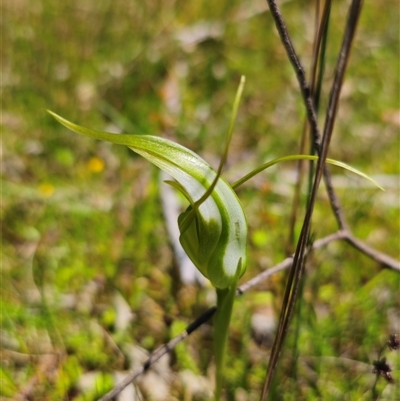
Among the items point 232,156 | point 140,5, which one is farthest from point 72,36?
point 232,156

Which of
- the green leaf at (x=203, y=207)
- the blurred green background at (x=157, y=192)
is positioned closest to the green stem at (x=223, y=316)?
the green leaf at (x=203, y=207)

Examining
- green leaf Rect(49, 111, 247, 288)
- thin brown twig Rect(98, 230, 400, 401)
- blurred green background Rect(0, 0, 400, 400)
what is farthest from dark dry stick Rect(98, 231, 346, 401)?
blurred green background Rect(0, 0, 400, 400)

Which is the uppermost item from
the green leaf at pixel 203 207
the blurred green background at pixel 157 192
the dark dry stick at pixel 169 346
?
the blurred green background at pixel 157 192

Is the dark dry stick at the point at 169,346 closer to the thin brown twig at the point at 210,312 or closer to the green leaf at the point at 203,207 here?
the thin brown twig at the point at 210,312

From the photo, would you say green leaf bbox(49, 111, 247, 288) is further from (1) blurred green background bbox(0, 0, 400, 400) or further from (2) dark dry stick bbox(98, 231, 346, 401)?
(1) blurred green background bbox(0, 0, 400, 400)

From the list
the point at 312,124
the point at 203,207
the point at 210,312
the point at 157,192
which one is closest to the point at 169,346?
the point at 210,312

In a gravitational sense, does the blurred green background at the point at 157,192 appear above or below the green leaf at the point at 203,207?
above

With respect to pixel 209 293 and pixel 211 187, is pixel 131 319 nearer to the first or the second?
pixel 209 293

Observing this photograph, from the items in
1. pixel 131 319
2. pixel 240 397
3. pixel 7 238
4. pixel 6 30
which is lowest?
pixel 240 397
